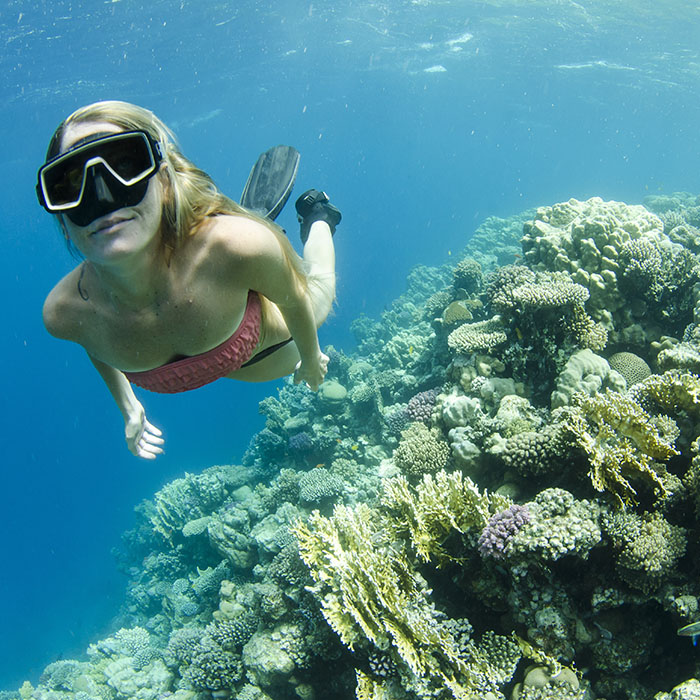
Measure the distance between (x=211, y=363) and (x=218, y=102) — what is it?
1698 inches

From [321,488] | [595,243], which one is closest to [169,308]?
[321,488]

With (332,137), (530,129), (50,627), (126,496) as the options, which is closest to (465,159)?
(530,129)

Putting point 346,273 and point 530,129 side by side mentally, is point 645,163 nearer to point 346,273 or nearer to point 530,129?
point 530,129

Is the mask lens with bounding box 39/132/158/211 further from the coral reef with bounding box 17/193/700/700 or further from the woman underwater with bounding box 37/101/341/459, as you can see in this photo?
the coral reef with bounding box 17/193/700/700

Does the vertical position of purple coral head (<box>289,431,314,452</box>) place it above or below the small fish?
below

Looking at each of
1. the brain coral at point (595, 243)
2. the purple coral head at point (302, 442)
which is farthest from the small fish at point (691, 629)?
the purple coral head at point (302, 442)

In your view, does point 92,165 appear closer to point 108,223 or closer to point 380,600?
point 108,223

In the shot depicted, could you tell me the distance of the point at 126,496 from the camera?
40.9 metres

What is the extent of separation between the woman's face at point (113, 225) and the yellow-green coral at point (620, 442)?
11.7 ft

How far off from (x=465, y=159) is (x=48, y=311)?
180794 mm

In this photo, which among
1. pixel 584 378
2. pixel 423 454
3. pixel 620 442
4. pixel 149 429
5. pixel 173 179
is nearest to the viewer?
pixel 173 179

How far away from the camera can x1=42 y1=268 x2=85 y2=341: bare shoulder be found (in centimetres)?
227

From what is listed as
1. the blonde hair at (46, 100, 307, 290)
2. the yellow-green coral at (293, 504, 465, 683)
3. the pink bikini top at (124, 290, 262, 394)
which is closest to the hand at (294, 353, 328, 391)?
the pink bikini top at (124, 290, 262, 394)

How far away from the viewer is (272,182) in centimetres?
400
